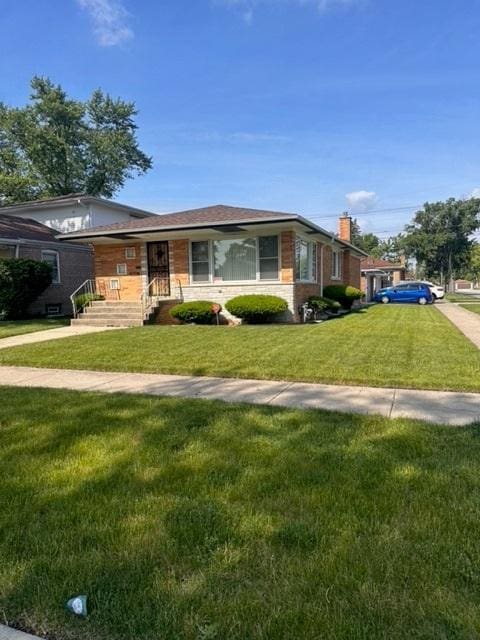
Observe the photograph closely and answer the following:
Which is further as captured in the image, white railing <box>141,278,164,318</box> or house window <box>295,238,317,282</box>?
white railing <box>141,278,164,318</box>

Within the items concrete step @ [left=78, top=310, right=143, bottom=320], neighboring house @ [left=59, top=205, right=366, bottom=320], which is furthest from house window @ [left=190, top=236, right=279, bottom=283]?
concrete step @ [left=78, top=310, right=143, bottom=320]

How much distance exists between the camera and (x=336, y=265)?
72.5 ft

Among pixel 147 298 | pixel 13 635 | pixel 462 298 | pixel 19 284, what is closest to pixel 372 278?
pixel 462 298

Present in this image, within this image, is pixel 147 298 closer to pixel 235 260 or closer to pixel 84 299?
pixel 84 299

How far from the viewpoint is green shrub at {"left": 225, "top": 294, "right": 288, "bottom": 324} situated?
13.7 m

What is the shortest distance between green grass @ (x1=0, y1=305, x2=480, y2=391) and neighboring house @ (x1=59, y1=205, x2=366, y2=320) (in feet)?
10.9

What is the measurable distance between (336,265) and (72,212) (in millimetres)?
13989

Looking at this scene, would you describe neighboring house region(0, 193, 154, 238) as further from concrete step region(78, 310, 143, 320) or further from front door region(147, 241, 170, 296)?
concrete step region(78, 310, 143, 320)

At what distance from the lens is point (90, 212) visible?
75.2 ft

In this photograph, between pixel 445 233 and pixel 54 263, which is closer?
pixel 54 263

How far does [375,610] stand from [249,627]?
551mm

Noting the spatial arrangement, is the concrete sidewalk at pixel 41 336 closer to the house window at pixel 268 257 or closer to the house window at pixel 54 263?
the house window at pixel 268 257

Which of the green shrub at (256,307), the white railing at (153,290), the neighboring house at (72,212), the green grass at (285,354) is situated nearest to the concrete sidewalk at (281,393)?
the green grass at (285,354)

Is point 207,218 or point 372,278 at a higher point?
point 207,218
